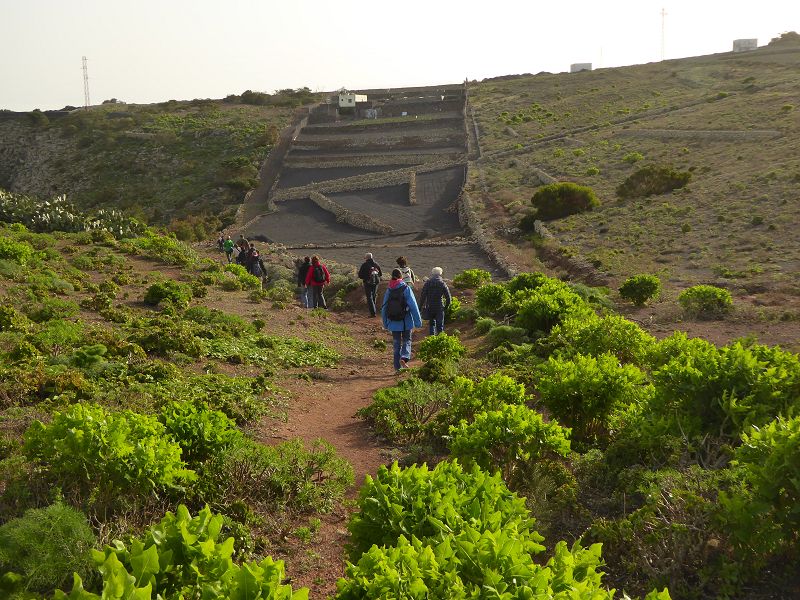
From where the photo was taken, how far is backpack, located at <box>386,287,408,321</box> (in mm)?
10586

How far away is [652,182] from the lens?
2992 cm

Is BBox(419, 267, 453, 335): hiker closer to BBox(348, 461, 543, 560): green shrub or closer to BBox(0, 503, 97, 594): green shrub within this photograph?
BBox(348, 461, 543, 560): green shrub

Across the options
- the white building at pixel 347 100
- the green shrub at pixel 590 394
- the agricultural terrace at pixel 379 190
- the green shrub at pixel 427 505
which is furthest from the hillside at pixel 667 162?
the green shrub at pixel 427 505

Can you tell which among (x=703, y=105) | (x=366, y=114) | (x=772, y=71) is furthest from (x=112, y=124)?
(x=772, y=71)

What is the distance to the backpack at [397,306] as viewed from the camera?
417 inches

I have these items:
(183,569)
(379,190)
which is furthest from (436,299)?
(379,190)

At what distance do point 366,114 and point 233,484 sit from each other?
58610 millimetres

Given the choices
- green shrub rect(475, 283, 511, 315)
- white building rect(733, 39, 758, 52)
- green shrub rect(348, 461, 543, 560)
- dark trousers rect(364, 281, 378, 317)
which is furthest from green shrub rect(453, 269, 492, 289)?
white building rect(733, 39, 758, 52)

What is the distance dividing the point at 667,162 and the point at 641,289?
69.3 feet

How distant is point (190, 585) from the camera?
10.6 ft

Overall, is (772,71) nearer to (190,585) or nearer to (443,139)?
(443,139)

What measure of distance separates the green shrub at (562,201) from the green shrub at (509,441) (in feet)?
77.3

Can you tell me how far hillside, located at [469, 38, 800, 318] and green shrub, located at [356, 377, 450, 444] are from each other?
836 centimetres

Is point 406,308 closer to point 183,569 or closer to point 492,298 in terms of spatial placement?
point 492,298
